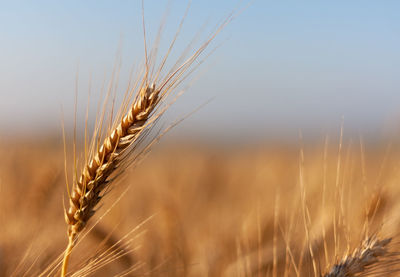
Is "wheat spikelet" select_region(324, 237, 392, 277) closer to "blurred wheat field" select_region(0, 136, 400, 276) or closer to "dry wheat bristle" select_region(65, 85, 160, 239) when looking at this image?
"blurred wheat field" select_region(0, 136, 400, 276)

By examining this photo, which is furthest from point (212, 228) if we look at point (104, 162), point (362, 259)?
point (104, 162)

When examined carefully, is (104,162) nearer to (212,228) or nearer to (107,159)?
(107,159)

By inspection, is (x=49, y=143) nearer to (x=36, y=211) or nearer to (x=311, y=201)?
(x=36, y=211)

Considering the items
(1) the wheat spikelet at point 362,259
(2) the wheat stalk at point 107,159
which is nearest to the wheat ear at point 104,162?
(2) the wheat stalk at point 107,159

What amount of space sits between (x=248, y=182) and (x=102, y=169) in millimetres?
3503

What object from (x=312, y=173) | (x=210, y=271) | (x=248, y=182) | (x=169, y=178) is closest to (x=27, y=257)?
(x=210, y=271)

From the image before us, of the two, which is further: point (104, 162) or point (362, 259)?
point (362, 259)

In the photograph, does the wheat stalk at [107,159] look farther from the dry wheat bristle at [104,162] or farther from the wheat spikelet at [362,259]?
the wheat spikelet at [362,259]

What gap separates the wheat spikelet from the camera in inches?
51.8

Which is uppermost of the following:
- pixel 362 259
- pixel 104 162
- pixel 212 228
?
pixel 104 162

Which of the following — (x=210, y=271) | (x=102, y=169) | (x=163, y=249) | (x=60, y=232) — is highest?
(x=102, y=169)

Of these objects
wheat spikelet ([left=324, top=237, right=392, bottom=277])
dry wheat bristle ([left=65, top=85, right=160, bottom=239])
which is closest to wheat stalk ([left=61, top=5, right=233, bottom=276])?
dry wheat bristle ([left=65, top=85, right=160, bottom=239])

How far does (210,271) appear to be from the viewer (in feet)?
6.59

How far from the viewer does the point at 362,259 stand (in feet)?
4.38
